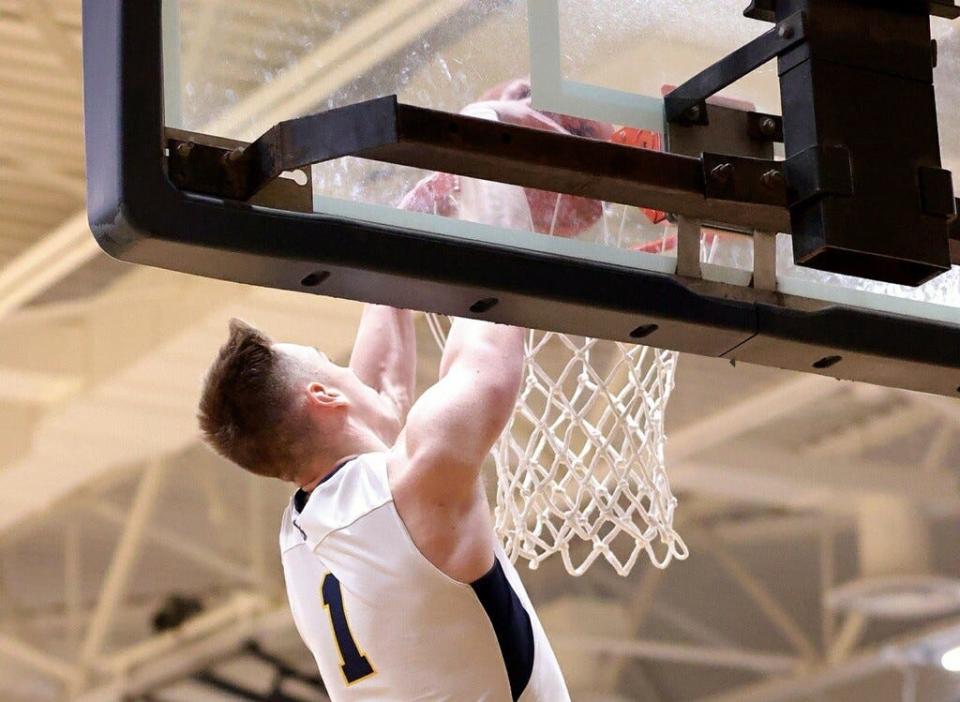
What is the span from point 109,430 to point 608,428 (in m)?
5.49

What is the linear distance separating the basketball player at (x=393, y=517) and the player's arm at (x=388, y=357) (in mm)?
165

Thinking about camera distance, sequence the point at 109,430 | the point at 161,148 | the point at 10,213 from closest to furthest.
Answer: the point at 161,148 → the point at 10,213 → the point at 109,430

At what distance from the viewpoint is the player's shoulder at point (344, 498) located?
3129 mm

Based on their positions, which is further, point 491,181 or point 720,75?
point 720,75

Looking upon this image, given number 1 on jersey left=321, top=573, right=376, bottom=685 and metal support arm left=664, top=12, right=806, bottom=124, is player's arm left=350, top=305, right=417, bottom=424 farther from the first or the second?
metal support arm left=664, top=12, right=806, bottom=124

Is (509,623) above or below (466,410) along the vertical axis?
below

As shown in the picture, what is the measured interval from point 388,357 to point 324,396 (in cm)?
40

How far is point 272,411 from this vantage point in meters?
3.31

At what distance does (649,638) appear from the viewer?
14414mm

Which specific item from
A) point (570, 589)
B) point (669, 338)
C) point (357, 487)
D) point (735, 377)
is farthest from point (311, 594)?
point (570, 589)

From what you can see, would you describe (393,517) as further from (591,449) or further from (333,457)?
(591,449)

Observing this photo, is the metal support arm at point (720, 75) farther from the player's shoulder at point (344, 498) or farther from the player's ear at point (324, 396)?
the player's ear at point (324, 396)

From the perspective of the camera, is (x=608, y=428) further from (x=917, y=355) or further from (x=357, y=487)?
(x=917, y=355)

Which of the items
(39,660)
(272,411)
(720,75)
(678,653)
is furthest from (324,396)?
(39,660)
